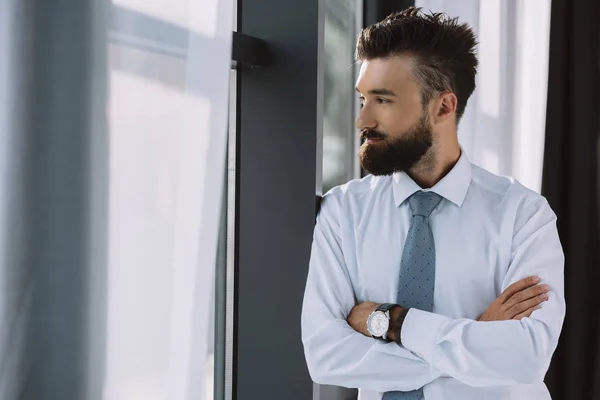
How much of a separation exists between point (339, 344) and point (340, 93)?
1.25 meters

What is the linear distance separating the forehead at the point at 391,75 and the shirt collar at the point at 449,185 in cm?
24

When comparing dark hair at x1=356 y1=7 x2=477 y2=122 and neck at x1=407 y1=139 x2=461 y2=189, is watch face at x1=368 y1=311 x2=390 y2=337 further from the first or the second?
dark hair at x1=356 y1=7 x2=477 y2=122

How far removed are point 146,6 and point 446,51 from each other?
771 millimetres

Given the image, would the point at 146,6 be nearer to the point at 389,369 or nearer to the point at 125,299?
the point at 125,299

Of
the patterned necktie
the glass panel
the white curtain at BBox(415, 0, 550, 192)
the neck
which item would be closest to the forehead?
the neck

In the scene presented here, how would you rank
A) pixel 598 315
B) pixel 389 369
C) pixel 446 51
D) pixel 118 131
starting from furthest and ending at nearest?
pixel 598 315 → pixel 446 51 → pixel 389 369 → pixel 118 131

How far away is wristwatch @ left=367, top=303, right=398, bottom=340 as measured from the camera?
164 centimetres

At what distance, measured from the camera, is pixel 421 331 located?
1.61m

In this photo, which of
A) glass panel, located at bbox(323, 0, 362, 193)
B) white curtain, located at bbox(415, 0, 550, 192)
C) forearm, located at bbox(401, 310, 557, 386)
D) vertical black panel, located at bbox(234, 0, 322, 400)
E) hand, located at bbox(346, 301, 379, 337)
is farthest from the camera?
white curtain, located at bbox(415, 0, 550, 192)

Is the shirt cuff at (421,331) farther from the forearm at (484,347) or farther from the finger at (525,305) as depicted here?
the finger at (525,305)

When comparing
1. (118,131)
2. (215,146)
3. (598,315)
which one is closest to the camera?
(118,131)

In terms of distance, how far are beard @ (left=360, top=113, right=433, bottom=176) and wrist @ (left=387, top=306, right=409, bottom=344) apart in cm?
34

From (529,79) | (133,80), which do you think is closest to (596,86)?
(529,79)

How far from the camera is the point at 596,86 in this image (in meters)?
2.70
